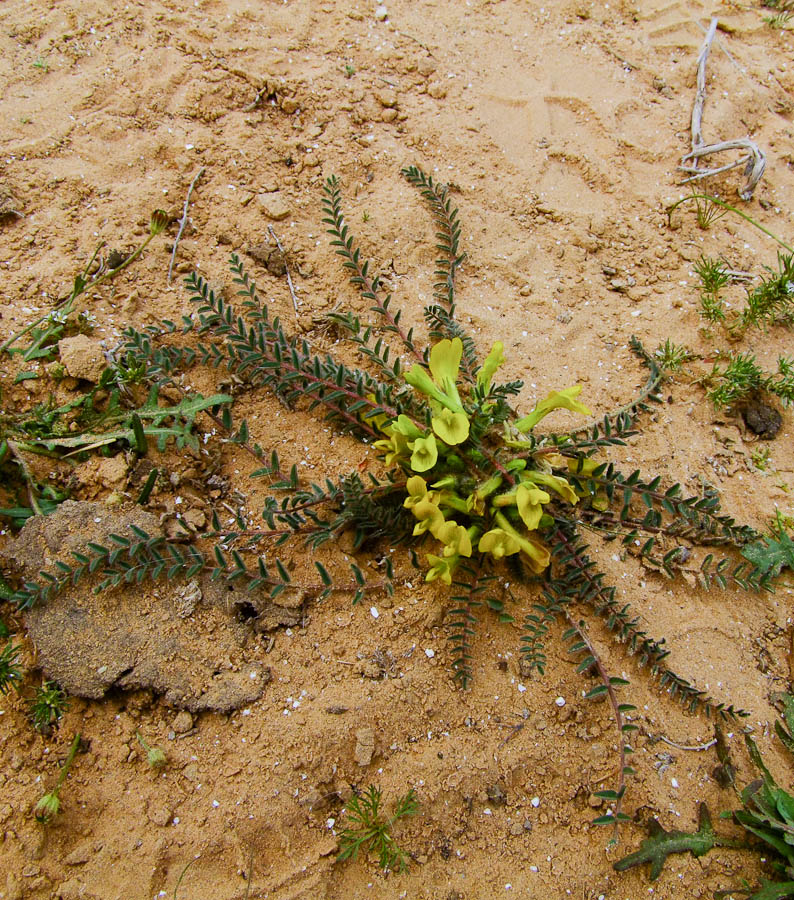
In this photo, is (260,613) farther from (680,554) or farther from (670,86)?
(670,86)

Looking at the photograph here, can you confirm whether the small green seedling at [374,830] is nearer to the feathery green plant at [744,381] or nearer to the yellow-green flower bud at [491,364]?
the yellow-green flower bud at [491,364]

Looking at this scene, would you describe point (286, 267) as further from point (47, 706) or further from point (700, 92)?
point (700, 92)

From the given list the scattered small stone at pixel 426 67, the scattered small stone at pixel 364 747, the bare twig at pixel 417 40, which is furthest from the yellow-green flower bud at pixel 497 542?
the bare twig at pixel 417 40

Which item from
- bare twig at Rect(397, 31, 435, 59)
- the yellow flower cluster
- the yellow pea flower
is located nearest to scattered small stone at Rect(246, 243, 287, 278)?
the yellow flower cluster

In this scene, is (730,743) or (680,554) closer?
(730,743)

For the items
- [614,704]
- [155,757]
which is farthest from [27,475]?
[614,704]

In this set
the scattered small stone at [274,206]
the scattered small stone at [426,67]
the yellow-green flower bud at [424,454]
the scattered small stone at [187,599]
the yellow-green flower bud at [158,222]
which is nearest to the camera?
the yellow-green flower bud at [424,454]

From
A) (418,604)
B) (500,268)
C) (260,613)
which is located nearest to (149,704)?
(260,613)
